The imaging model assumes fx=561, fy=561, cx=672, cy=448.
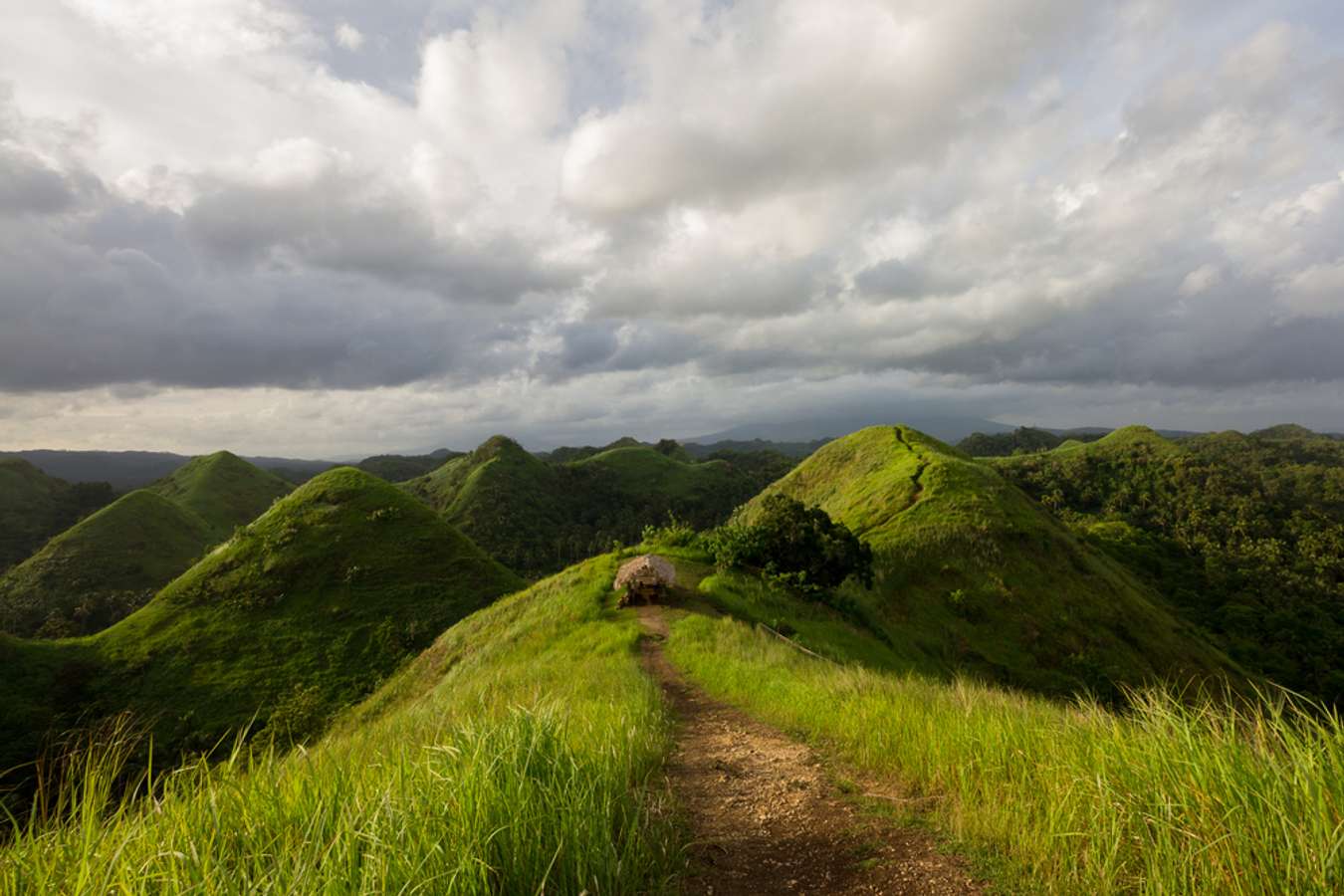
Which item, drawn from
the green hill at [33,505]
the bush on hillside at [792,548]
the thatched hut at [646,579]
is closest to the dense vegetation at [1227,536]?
the bush on hillside at [792,548]

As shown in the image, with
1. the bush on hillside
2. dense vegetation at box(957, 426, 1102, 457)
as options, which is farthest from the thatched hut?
dense vegetation at box(957, 426, 1102, 457)

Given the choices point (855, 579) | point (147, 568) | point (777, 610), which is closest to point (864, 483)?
point (855, 579)

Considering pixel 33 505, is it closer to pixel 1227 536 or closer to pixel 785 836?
pixel 785 836

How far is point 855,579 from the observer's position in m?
32.4

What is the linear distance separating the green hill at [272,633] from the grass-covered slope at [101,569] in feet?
138

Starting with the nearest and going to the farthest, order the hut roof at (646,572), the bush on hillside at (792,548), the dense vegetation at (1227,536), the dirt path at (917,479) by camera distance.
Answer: the hut roof at (646,572) → the bush on hillside at (792,548) → the dirt path at (917,479) → the dense vegetation at (1227,536)

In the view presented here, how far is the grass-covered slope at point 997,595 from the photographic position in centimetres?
3344

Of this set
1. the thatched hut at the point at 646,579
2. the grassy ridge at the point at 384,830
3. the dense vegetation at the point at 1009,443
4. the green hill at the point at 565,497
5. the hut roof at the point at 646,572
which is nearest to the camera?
the grassy ridge at the point at 384,830

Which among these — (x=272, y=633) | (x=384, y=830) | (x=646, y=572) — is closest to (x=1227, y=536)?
(x=646, y=572)

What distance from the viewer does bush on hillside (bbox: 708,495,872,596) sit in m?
25.5

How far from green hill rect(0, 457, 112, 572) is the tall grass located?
178 metres

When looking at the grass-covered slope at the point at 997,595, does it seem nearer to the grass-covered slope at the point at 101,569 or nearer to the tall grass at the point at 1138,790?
the tall grass at the point at 1138,790

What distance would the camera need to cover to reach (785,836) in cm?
472

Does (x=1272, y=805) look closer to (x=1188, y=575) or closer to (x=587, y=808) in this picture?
(x=587, y=808)
